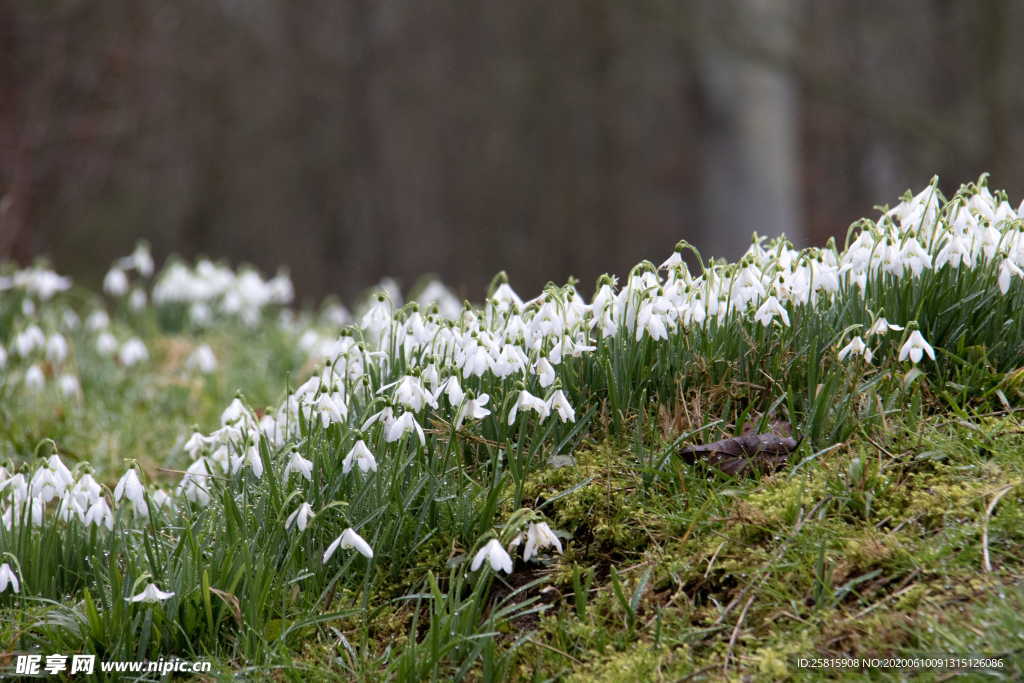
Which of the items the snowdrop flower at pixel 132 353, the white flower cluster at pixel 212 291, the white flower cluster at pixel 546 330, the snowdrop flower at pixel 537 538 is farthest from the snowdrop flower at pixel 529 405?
the white flower cluster at pixel 212 291

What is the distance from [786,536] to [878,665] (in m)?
0.44

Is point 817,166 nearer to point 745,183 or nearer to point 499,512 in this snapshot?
point 745,183

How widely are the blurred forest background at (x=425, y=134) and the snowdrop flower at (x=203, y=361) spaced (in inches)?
267

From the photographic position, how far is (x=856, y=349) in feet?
9.46

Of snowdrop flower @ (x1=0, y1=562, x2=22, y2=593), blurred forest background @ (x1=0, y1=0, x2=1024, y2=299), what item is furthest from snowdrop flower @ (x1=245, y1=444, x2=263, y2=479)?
blurred forest background @ (x1=0, y1=0, x2=1024, y2=299)

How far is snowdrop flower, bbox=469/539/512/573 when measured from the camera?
2.48 m

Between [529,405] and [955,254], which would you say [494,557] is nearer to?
[529,405]

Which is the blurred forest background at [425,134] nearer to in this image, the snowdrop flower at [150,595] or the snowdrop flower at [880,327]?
the snowdrop flower at [880,327]

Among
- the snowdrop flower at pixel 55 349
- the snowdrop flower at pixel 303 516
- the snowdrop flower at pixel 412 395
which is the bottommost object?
the snowdrop flower at pixel 303 516

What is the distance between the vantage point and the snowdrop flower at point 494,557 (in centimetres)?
248

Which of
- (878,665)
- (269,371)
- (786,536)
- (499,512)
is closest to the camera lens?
(878,665)

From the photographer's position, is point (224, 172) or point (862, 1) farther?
point (224, 172)

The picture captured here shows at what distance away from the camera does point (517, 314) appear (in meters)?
3.33

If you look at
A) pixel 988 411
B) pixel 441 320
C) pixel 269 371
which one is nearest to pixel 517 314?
pixel 441 320
